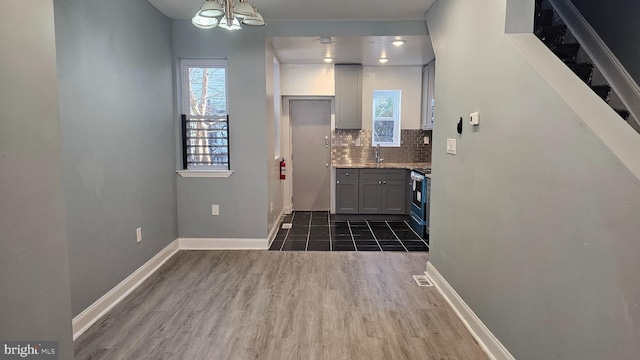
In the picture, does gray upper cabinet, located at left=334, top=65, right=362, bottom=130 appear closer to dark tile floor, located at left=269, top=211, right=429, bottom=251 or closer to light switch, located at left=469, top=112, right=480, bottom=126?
dark tile floor, located at left=269, top=211, right=429, bottom=251

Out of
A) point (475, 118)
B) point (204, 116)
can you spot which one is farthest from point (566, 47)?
point (204, 116)

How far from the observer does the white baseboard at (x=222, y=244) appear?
13.8ft

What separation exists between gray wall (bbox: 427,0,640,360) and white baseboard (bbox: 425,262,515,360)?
0.06 meters

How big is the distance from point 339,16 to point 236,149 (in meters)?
1.79

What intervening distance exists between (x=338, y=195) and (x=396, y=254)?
1815 mm

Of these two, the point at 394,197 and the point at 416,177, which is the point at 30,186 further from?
the point at 394,197

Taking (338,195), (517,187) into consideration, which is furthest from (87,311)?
(338,195)

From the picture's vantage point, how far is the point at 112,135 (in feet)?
9.16

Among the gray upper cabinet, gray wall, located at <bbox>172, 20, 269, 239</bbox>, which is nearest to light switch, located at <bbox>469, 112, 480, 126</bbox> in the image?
gray wall, located at <bbox>172, 20, 269, 239</bbox>

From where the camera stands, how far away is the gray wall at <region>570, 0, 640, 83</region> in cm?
281

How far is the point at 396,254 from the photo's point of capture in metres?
4.06

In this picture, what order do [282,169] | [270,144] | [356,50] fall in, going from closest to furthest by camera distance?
[270,144] → [356,50] → [282,169]

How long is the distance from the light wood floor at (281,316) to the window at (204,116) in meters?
1.20

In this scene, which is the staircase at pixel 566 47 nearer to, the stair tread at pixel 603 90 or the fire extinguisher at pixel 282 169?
the stair tread at pixel 603 90
